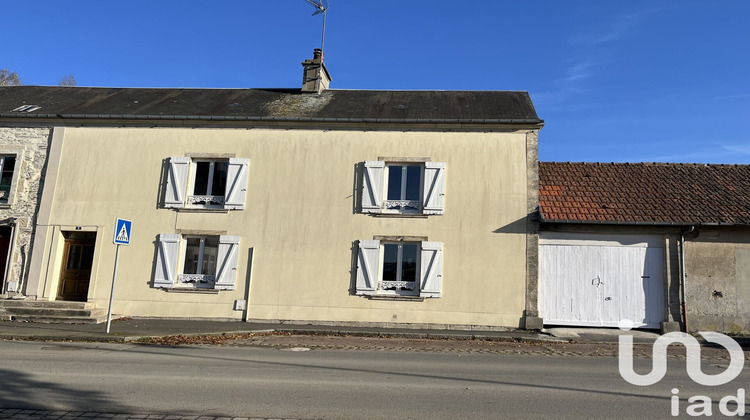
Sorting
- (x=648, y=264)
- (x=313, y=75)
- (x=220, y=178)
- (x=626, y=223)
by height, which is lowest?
(x=648, y=264)

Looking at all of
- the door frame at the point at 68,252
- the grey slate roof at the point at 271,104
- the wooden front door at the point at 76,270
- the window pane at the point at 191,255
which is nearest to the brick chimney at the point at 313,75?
the grey slate roof at the point at 271,104

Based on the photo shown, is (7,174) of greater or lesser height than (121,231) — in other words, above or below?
above

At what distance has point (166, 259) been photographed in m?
13.9

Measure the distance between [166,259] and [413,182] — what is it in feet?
23.1

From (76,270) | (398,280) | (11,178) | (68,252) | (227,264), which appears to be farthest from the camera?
(11,178)

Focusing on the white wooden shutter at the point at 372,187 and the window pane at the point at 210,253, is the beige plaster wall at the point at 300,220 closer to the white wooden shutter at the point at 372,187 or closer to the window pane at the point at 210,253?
the white wooden shutter at the point at 372,187

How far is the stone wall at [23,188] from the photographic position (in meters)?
14.2

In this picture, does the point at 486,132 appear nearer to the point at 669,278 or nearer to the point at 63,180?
the point at 669,278

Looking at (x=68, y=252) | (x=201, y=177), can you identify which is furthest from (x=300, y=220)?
(x=68, y=252)

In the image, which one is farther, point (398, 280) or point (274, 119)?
point (274, 119)

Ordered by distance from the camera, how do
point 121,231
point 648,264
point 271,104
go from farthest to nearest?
point 271,104 < point 648,264 < point 121,231

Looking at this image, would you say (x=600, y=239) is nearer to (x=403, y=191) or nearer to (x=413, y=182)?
(x=413, y=182)

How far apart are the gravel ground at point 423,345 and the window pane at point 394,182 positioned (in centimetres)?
406

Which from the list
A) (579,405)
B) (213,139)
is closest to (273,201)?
(213,139)
